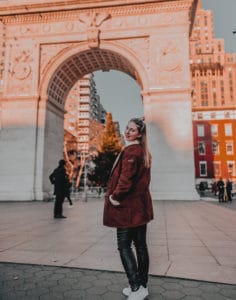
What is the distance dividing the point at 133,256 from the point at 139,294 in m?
0.34

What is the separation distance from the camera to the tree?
32375mm

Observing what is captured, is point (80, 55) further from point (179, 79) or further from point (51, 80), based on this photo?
point (179, 79)

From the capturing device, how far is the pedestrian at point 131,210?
8.30 ft

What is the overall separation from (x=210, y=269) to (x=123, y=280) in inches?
46.0

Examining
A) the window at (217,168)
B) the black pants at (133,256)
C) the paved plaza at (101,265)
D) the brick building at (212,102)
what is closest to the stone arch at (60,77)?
the paved plaza at (101,265)

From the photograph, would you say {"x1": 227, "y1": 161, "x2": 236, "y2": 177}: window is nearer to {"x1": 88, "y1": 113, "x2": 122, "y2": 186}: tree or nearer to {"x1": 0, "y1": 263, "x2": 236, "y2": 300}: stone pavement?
{"x1": 88, "y1": 113, "x2": 122, "y2": 186}: tree

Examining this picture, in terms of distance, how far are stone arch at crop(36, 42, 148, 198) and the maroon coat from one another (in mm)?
14437

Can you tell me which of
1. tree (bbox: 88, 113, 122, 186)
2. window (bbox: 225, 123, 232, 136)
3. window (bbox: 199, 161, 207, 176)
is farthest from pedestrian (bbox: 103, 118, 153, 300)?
window (bbox: 225, 123, 232, 136)

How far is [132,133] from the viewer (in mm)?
2785

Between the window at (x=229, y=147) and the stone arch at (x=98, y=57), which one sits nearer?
the stone arch at (x=98, y=57)

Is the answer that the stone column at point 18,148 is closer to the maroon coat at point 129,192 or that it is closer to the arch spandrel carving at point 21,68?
the arch spandrel carving at point 21,68

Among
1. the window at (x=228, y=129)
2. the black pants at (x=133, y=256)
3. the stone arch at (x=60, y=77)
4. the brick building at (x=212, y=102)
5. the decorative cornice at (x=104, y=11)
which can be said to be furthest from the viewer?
the window at (x=228, y=129)

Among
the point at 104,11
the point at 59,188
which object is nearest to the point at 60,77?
the point at 104,11

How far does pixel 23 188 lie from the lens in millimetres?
16250
